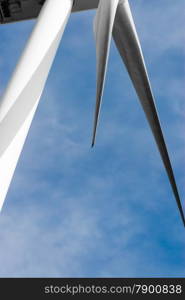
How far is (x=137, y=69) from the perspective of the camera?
12562 mm

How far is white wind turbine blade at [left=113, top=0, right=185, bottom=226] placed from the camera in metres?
12.4

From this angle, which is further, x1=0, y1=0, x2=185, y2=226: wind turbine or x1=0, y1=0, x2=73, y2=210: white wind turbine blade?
x1=0, y1=0, x2=185, y2=226: wind turbine

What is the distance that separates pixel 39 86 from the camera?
859cm

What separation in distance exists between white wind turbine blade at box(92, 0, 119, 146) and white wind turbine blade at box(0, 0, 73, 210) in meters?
1.15

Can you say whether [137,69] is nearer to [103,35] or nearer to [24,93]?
[103,35]

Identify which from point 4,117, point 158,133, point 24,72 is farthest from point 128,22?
point 4,117

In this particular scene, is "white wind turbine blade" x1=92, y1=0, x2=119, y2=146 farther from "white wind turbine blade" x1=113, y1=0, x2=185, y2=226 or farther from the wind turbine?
"white wind turbine blade" x1=113, y1=0, x2=185, y2=226

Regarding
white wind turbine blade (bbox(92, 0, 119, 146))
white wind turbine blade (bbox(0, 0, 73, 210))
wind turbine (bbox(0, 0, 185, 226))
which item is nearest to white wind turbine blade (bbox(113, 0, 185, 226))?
wind turbine (bbox(0, 0, 185, 226))

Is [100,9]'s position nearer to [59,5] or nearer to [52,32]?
[59,5]

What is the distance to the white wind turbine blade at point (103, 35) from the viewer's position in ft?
32.3

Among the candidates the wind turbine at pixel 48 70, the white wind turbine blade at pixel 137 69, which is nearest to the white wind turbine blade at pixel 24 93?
the wind turbine at pixel 48 70

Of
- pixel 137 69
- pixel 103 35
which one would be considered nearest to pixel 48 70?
pixel 103 35

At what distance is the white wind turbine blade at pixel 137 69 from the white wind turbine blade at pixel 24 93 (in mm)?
3446

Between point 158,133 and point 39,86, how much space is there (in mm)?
5136
